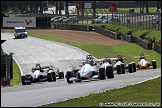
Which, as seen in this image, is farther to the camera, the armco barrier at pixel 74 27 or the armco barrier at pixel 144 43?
the armco barrier at pixel 74 27

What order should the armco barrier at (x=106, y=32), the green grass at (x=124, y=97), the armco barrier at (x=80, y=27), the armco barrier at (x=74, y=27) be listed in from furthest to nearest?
1. the armco barrier at (x=74, y=27)
2. the armco barrier at (x=80, y=27)
3. the armco barrier at (x=106, y=32)
4. the green grass at (x=124, y=97)

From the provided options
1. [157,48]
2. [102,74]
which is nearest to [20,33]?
[157,48]

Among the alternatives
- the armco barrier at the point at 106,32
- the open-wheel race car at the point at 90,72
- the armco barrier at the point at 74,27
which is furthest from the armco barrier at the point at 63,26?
the open-wheel race car at the point at 90,72

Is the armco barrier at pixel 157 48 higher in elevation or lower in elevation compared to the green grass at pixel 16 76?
higher

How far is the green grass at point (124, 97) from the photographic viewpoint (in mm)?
15516

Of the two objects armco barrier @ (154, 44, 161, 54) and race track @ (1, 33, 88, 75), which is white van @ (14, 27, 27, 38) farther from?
armco barrier @ (154, 44, 161, 54)

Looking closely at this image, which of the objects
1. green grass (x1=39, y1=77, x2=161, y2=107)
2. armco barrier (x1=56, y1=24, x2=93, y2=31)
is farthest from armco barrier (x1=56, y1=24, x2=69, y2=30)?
green grass (x1=39, y1=77, x2=161, y2=107)

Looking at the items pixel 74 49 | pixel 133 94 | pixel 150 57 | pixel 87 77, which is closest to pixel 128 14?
pixel 74 49

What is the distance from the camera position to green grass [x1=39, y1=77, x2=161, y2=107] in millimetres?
15516

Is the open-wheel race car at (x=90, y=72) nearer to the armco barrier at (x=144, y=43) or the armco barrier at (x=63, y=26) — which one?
the armco barrier at (x=144, y=43)

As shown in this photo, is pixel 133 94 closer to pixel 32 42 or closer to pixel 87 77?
pixel 87 77

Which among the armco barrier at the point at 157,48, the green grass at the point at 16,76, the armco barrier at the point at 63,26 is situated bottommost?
the green grass at the point at 16,76

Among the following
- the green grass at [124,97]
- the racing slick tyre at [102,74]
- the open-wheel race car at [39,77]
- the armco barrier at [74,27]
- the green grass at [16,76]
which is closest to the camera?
the green grass at [124,97]

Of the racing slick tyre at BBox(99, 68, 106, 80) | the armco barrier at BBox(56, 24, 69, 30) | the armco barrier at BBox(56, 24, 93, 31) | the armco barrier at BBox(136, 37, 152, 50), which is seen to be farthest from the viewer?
the armco barrier at BBox(56, 24, 69, 30)
